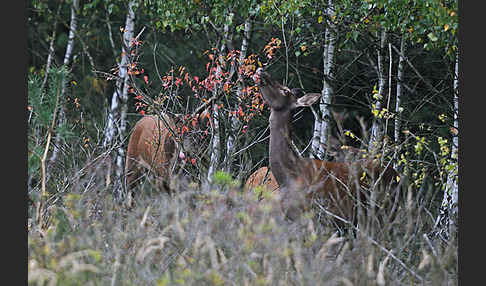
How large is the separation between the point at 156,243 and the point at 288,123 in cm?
285

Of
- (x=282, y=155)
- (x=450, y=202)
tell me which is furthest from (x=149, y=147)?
(x=450, y=202)

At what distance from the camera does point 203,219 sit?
4.58 m

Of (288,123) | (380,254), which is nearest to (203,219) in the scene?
(380,254)

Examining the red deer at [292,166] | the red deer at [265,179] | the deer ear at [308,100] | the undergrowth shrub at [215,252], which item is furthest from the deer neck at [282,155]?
the undergrowth shrub at [215,252]

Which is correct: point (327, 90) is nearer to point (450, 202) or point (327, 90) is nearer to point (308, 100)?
point (308, 100)

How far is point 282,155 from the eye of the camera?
7.13m

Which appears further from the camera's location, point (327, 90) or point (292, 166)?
point (327, 90)

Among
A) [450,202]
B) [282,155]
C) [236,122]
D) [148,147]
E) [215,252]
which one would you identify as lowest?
[450,202]

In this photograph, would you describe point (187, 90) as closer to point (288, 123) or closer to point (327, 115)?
point (327, 115)

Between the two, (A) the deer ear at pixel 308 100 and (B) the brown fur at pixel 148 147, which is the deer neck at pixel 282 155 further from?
(B) the brown fur at pixel 148 147

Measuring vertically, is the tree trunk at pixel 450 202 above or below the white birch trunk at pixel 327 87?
below

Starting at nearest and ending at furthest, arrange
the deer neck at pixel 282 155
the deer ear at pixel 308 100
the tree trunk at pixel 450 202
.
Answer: the tree trunk at pixel 450 202
the deer neck at pixel 282 155
the deer ear at pixel 308 100

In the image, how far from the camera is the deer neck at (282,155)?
7.03 meters

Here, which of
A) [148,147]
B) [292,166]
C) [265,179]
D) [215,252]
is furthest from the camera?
[148,147]
